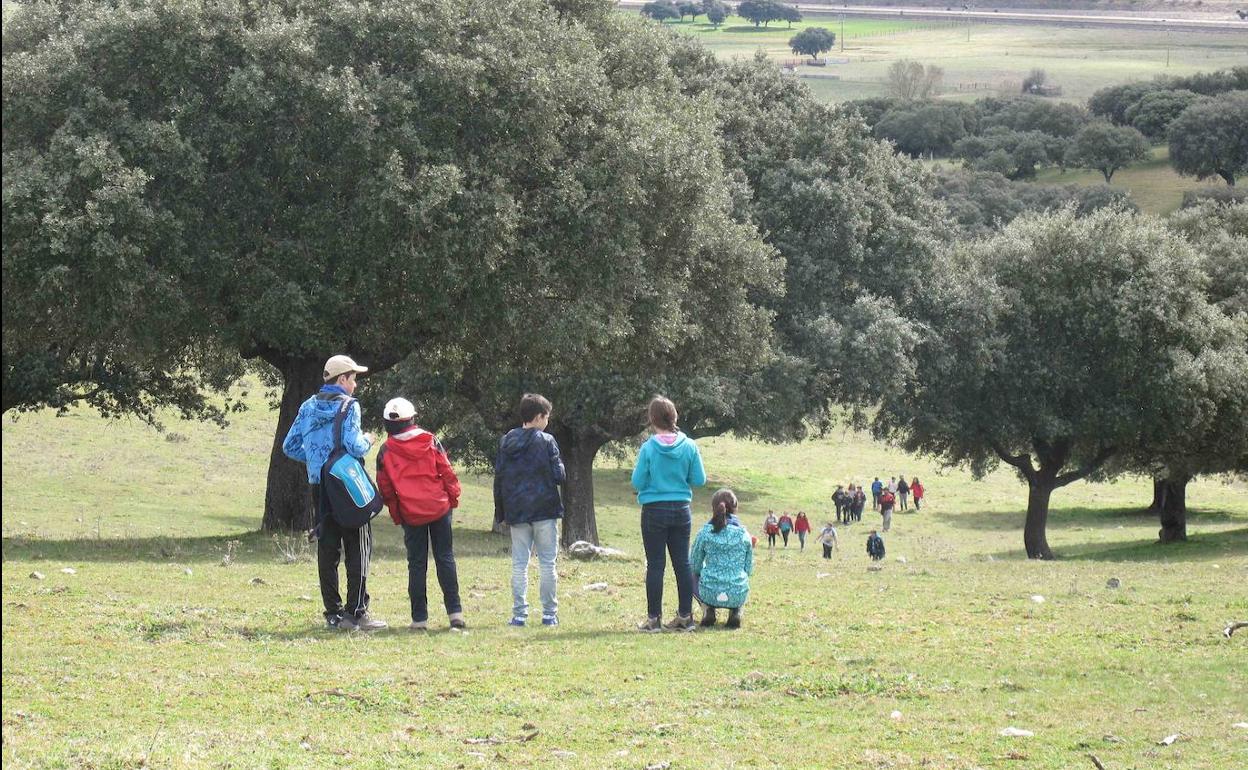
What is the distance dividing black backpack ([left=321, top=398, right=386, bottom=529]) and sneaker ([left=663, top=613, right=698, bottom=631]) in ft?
10.9

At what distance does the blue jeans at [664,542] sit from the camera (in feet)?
45.5

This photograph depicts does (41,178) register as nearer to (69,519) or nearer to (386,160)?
(386,160)

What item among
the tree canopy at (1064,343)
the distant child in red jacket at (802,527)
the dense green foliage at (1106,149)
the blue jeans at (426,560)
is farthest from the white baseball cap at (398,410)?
the dense green foliage at (1106,149)

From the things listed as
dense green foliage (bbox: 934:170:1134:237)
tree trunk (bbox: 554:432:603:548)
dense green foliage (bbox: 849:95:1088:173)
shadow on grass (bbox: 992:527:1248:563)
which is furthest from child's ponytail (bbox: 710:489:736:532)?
dense green foliage (bbox: 849:95:1088:173)

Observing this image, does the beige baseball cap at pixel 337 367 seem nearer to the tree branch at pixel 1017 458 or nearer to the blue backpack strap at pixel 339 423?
the blue backpack strap at pixel 339 423

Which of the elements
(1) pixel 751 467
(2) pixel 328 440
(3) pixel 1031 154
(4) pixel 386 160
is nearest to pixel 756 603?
(2) pixel 328 440

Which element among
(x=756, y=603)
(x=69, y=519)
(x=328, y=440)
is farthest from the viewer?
(x=69, y=519)

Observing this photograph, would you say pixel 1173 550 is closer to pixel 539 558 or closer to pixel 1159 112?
pixel 539 558

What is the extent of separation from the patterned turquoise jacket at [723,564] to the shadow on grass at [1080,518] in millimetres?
42834

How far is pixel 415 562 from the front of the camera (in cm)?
1352

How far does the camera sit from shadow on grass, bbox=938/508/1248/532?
181ft

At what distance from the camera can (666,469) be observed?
13695mm

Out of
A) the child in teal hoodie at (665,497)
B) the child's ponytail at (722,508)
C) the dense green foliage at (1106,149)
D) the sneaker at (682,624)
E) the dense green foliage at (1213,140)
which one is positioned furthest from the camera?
the dense green foliage at (1106,149)

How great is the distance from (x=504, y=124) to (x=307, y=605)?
12.2 m
